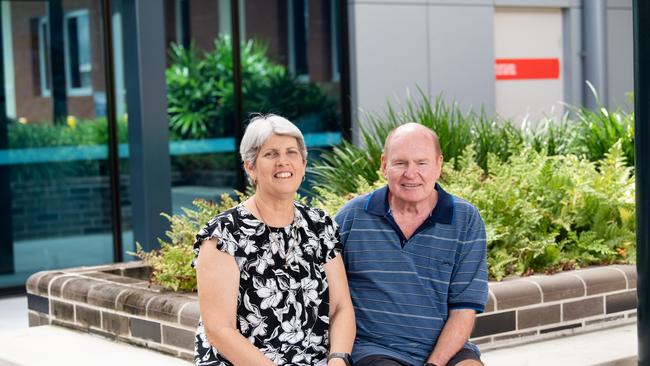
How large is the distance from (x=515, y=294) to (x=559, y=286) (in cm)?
33

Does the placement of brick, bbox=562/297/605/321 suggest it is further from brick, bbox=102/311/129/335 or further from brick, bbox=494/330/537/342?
brick, bbox=102/311/129/335

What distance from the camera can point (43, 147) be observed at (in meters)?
10.6

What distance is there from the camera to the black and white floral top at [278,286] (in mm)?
3963

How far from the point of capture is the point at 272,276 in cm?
400

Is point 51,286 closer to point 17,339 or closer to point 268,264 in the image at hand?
point 17,339

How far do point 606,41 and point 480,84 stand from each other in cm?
194

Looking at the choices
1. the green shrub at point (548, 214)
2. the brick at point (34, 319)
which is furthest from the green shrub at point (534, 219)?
the brick at point (34, 319)

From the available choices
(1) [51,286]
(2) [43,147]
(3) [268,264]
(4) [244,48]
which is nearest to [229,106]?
(4) [244,48]

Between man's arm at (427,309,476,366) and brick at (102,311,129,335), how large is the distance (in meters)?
2.38

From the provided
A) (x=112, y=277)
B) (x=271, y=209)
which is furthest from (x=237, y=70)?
(x=271, y=209)

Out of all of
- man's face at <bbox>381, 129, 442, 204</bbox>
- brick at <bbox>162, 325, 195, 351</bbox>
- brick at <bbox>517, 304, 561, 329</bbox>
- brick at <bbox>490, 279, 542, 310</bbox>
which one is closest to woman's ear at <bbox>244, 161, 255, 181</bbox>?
man's face at <bbox>381, 129, 442, 204</bbox>

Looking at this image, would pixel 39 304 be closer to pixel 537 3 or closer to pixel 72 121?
pixel 72 121

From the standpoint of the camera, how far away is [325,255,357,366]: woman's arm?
4098 mm

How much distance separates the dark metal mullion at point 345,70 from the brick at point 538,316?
19.8ft
